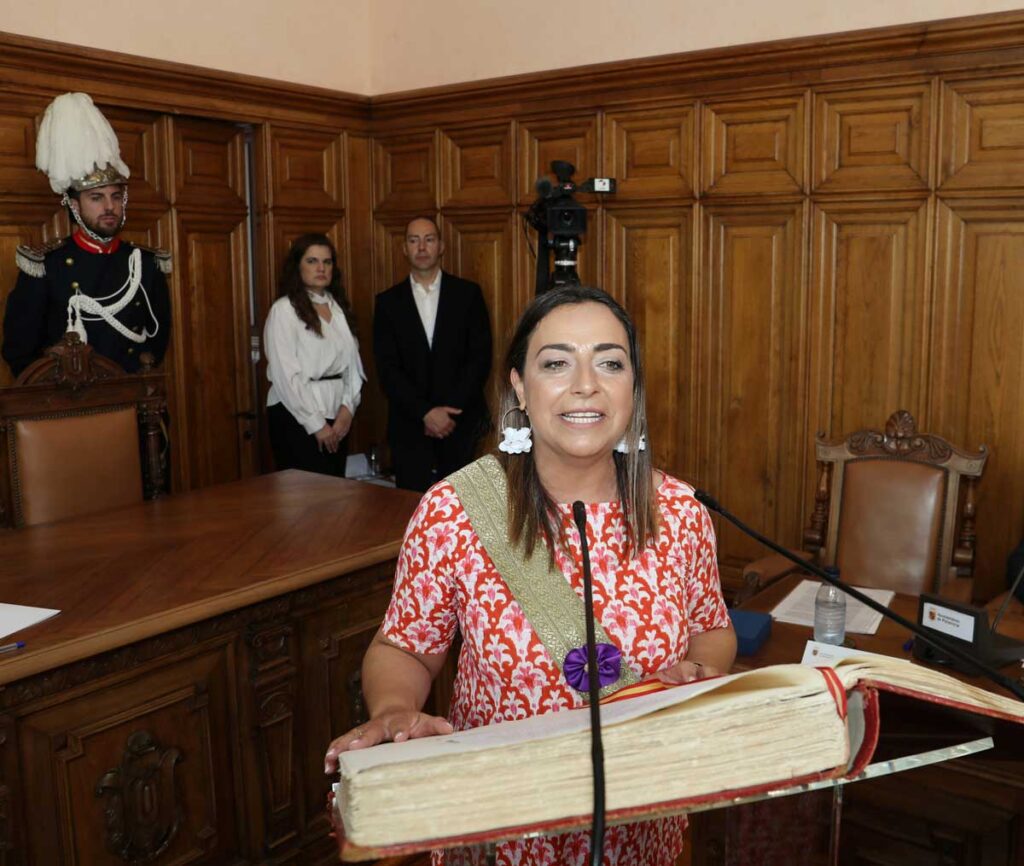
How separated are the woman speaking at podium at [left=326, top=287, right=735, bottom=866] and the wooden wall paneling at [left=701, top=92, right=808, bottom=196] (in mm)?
2886

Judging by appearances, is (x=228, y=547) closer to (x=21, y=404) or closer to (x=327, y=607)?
(x=327, y=607)

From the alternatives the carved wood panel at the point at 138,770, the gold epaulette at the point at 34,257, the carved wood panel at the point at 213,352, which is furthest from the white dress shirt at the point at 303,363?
the carved wood panel at the point at 138,770

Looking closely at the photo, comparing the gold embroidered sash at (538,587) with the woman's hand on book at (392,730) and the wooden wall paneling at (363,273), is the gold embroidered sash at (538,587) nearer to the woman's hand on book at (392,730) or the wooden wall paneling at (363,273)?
the woman's hand on book at (392,730)

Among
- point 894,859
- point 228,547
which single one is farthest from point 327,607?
point 894,859

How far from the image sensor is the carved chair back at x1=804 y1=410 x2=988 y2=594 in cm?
300

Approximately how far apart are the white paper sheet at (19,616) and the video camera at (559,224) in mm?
2233

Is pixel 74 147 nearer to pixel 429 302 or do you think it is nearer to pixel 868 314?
pixel 429 302

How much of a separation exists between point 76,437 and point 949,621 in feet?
7.58

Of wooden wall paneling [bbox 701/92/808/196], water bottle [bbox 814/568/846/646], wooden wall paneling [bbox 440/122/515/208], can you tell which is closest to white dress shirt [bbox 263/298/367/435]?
wooden wall paneling [bbox 440/122/515/208]

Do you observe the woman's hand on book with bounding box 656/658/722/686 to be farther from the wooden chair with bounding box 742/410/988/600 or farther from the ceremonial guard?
the ceremonial guard

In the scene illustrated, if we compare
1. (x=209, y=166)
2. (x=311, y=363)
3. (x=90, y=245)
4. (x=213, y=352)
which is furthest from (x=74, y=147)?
(x=311, y=363)

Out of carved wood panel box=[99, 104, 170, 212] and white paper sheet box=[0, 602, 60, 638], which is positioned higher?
carved wood panel box=[99, 104, 170, 212]

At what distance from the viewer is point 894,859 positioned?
2.26 ft

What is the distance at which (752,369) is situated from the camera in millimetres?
4242
